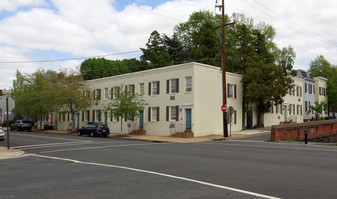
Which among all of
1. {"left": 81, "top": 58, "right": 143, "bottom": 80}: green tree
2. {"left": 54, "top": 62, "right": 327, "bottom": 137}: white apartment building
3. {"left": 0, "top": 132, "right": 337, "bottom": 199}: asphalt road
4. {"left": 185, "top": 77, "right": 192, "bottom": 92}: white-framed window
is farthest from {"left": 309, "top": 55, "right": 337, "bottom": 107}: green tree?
{"left": 0, "top": 132, "right": 337, "bottom": 199}: asphalt road

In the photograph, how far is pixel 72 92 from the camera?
128 feet

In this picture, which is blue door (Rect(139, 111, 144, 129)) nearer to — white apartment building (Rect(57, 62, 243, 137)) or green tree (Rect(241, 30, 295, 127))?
white apartment building (Rect(57, 62, 243, 137))

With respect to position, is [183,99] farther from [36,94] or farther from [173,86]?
[36,94]

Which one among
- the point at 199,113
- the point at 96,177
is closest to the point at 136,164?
the point at 96,177

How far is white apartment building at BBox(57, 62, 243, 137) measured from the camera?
31072mm

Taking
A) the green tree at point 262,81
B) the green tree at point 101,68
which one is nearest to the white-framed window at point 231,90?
the green tree at point 262,81

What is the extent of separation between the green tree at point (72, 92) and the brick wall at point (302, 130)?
81.2 ft

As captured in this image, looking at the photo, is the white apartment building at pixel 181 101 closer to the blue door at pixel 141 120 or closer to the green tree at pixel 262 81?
the blue door at pixel 141 120

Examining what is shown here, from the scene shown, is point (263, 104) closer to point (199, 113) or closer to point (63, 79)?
point (199, 113)

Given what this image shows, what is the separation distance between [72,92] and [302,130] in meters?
Result: 26.8

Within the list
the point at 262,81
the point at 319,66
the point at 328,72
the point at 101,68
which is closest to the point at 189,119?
A: the point at 262,81

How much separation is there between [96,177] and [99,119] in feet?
110

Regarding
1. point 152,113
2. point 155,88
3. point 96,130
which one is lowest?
point 96,130

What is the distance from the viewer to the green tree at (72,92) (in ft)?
130
